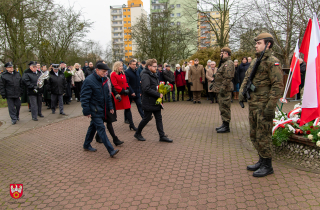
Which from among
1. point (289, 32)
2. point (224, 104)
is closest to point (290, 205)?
point (224, 104)

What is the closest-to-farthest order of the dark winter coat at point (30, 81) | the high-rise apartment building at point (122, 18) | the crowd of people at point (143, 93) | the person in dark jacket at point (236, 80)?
Answer: the crowd of people at point (143, 93) → the dark winter coat at point (30, 81) → the person in dark jacket at point (236, 80) → the high-rise apartment building at point (122, 18)

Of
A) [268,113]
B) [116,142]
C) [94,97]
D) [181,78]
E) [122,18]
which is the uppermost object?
[122,18]

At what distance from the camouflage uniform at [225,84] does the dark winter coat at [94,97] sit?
10.2 ft

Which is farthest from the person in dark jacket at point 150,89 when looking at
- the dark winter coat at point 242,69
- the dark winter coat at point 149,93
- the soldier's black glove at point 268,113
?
the dark winter coat at point 242,69

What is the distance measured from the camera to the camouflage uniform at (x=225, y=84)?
6520 millimetres

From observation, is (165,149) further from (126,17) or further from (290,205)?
(126,17)

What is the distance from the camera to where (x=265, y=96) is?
4.01m

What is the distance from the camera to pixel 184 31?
1093 inches

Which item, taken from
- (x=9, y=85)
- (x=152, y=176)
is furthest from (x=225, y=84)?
(x=9, y=85)

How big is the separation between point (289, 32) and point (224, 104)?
12.6m

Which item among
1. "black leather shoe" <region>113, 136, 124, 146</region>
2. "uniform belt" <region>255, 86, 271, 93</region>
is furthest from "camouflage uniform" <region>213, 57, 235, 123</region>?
"black leather shoe" <region>113, 136, 124, 146</region>

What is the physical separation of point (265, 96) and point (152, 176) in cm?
233

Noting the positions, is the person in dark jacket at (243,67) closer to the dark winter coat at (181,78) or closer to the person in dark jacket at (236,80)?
the person in dark jacket at (236,80)

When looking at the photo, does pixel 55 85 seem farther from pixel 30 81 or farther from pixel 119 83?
pixel 119 83
